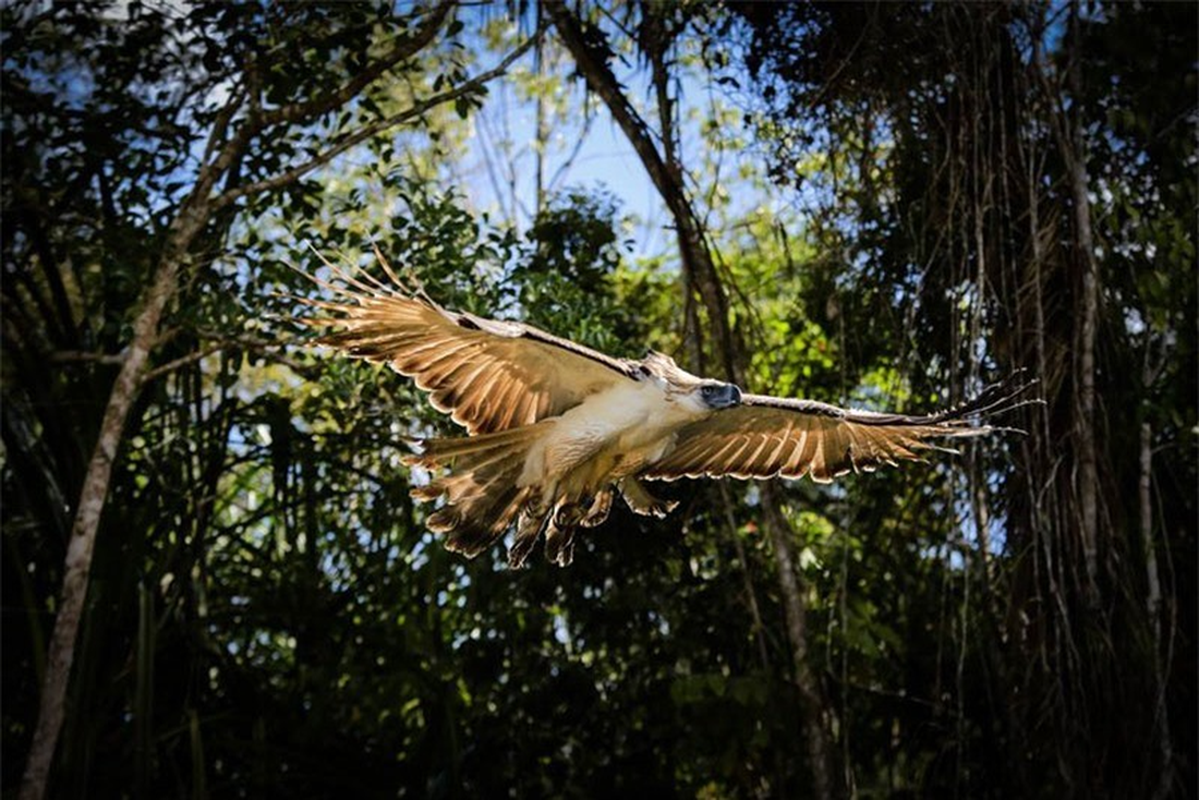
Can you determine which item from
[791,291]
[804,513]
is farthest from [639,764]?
[791,291]

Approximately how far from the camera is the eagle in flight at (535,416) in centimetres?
335

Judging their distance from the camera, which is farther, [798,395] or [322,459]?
[798,395]

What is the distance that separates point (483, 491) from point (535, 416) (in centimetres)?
26

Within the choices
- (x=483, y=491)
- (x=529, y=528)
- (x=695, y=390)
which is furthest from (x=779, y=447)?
(x=483, y=491)

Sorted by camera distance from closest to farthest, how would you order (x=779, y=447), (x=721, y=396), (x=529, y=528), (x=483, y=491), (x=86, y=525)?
(x=721, y=396) → (x=483, y=491) → (x=529, y=528) → (x=779, y=447) → (x=86, y=525)

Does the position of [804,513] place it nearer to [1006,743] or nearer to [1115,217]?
[1006,743]

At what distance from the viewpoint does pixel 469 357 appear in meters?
3.52

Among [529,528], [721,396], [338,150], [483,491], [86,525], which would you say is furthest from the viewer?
[338,150]

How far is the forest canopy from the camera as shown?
4.89m

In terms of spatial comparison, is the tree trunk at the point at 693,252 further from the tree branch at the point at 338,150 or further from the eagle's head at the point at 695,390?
the eagle's head at the point at 695,390

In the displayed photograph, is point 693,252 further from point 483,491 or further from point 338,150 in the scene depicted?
point 483,491

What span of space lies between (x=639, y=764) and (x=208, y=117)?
301 centimetres

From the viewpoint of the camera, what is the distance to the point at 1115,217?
5.39m

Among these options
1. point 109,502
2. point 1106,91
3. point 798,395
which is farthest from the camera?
point 798,395
